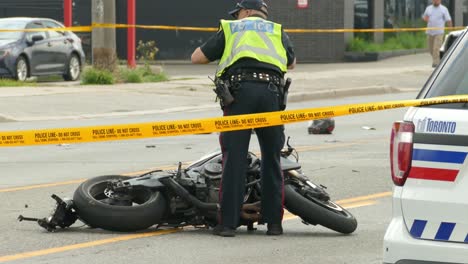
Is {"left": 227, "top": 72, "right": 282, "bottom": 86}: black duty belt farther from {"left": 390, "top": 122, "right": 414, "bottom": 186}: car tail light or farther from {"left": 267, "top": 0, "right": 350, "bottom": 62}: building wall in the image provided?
{"left": 267, "top": 0, "right": 350, "bottom": 62}: building wall

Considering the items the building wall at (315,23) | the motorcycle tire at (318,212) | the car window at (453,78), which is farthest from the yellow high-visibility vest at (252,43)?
the building wall at (315,23)

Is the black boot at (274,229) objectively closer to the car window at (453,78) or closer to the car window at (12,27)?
the car window at (453,78)

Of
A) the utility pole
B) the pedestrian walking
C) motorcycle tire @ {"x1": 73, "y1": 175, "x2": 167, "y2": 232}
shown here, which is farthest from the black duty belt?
the pedestrian walking

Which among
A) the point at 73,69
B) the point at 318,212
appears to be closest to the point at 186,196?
the point at 318,212

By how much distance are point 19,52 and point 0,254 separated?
694 inches

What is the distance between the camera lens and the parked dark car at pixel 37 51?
1003 inches

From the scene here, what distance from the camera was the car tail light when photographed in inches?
226

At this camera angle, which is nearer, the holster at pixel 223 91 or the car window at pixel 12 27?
the holster at pixel 223 91

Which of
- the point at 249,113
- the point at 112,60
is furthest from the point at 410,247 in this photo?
the point at 112,60

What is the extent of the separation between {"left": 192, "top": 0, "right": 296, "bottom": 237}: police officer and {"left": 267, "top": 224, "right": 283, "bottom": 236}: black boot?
2 centimetres

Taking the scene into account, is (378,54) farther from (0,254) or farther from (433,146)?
(433,146)

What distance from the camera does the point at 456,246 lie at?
5.60 m

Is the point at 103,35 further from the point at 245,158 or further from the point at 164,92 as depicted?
the point at 245,158

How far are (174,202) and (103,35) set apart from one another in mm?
16391
